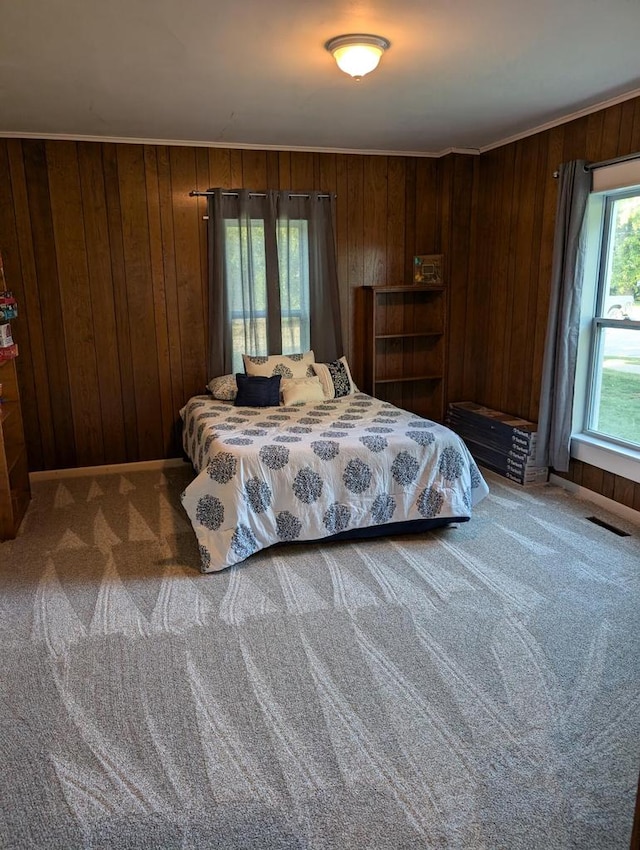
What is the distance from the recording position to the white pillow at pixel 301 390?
448 cm

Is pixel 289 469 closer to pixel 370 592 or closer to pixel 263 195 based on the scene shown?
pixel 370 592

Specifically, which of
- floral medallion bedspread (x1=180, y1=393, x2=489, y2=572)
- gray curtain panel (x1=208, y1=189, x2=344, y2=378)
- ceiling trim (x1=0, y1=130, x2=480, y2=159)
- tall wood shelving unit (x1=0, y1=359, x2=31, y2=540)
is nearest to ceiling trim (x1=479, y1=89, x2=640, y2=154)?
ceiling trim (x1=0, y1=130, x2=480, y2=159)

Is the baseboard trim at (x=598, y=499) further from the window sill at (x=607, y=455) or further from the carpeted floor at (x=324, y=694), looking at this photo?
the carpeted floor at (x=324, y=694)

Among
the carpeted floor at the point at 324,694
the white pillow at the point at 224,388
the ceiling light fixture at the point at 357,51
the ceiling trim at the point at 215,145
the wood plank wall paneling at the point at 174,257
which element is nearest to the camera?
the carpeted floor at the point at 324,694

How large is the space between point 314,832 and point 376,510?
6.35 feet

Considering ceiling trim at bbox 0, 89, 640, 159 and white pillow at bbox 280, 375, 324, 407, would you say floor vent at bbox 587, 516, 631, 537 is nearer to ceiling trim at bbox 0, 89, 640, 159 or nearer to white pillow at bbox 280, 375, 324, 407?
white pillow at bbox 280, 375, 324, 407

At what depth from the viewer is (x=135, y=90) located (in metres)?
3.37

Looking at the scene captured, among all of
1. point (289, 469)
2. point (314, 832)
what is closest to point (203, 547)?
point (289, 469)

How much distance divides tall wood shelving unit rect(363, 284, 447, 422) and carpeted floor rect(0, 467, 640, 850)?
2.03 metres

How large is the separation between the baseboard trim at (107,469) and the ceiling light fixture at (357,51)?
316cm

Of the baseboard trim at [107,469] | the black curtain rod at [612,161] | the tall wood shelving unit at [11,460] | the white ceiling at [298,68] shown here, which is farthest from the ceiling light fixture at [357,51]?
the baseboard trim at [107,469]

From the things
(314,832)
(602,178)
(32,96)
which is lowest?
(314,832)

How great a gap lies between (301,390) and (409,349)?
1361mm

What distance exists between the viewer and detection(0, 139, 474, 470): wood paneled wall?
441 cm
